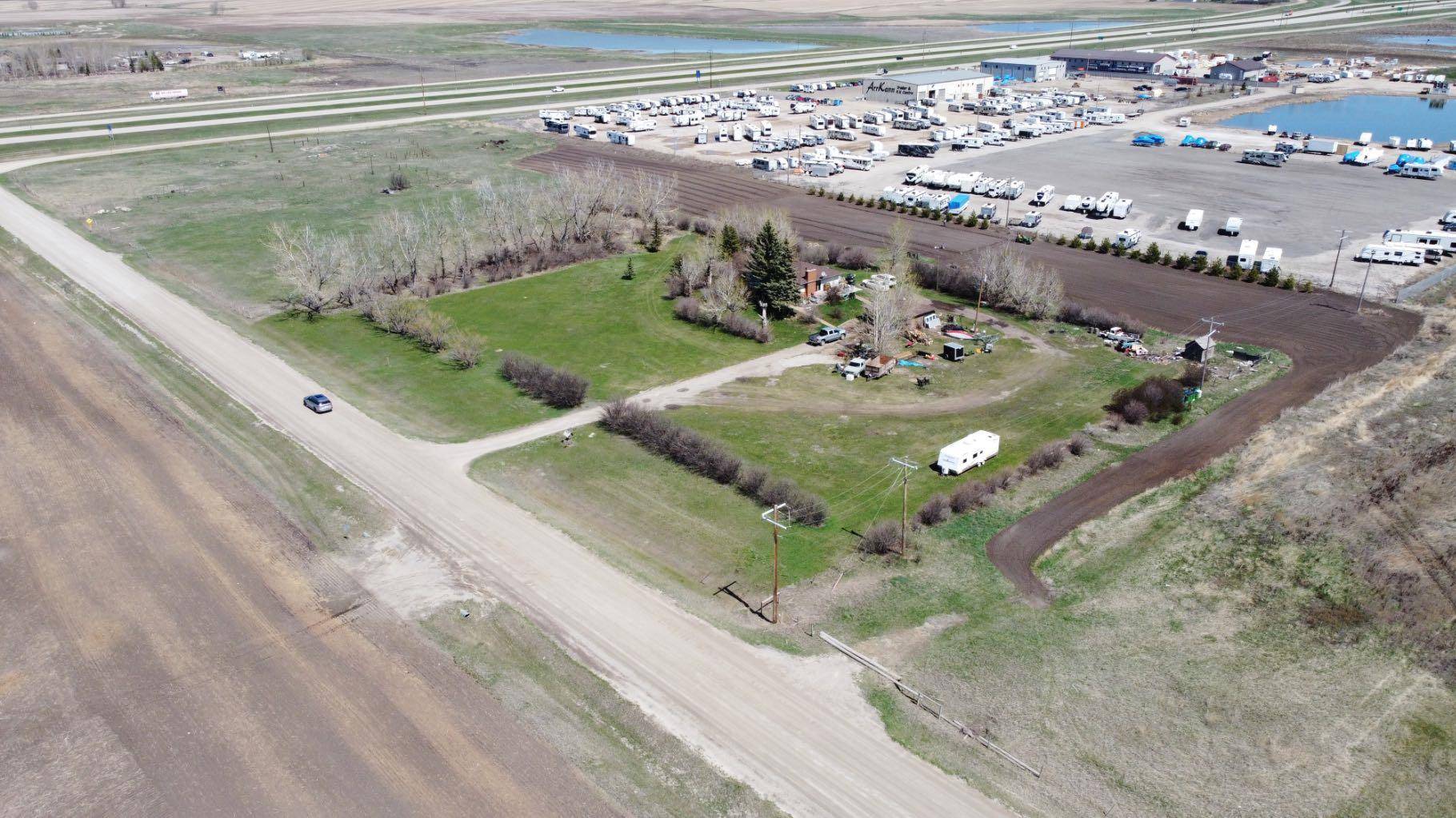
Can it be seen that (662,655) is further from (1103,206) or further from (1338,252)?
(1103,206)

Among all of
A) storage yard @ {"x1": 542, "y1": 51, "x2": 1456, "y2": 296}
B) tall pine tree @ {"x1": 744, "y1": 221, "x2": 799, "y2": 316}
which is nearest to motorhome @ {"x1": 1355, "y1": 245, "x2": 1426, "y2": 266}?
storage yard @ {"x1": 542, "y1": 51, "x2": 1456, "y2": 296}

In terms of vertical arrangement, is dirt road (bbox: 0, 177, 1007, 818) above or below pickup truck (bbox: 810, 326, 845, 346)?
below

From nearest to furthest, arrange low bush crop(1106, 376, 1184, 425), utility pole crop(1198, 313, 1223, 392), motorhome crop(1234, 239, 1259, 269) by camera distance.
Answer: low bush crop(1106, 376, 1184, 425)
utility pole crop(1198, 313, 1223, 392)
motorhome crop(1234, 239, 1259, 269)

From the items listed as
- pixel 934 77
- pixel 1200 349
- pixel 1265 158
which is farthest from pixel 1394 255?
pixel 934 77

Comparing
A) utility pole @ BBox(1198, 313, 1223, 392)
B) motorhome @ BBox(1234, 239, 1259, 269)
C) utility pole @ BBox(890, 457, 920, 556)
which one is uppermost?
motorhome @ BBox(1234, 239, 1259, 269)

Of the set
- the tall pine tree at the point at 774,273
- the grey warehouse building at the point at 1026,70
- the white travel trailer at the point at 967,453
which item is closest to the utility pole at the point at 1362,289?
the white travel trailer at the point at 967,453

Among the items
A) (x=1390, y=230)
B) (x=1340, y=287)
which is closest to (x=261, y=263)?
Answer: (x=1340, y=287)

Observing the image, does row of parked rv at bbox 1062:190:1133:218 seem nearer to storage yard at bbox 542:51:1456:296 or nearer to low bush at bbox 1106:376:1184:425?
storage yard at bbox 542:51:1456:296
